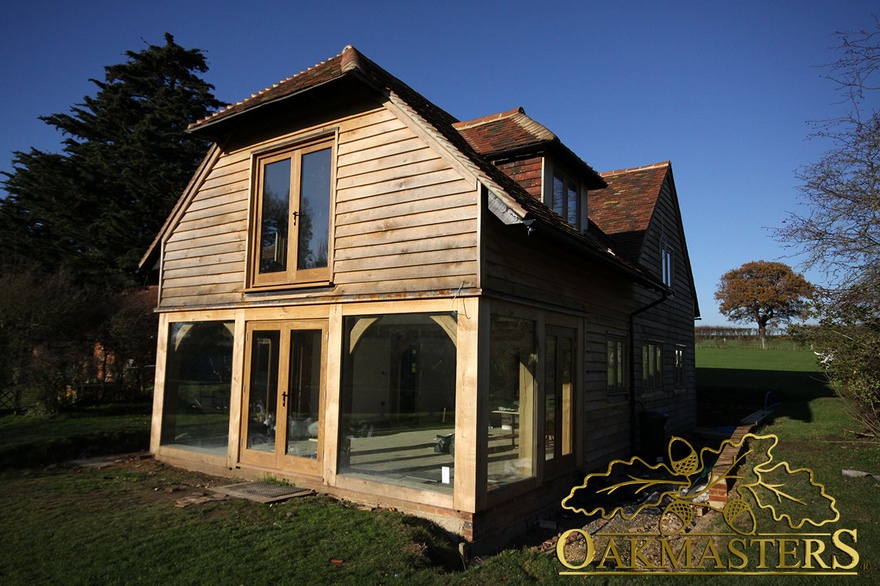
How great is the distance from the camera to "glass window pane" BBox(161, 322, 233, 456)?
34.2 ft

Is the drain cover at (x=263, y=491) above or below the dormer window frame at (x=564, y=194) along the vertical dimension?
below

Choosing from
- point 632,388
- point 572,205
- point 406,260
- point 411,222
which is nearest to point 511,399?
point 406,260

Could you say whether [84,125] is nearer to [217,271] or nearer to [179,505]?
[217,271]

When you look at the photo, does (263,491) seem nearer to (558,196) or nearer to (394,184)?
(394,184)

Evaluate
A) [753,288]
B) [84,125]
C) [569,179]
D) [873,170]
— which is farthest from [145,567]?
[753,288]

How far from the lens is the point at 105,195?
28.2 m

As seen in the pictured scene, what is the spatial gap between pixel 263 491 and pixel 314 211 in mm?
4219

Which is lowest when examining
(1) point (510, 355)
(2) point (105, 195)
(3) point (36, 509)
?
(3) point (36, 509)

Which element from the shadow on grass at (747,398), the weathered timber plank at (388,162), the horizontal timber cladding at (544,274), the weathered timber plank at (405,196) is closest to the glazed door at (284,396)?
the weathered timber plank at (405,196)

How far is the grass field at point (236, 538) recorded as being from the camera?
5453 mm

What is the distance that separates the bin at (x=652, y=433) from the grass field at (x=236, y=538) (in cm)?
317

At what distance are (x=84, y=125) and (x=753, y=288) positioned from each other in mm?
69004

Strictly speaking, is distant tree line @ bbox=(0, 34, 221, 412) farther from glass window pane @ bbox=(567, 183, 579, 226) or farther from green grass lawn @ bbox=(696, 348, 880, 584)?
green grass lawn @ bbox=(696, 348, 880, 584)
